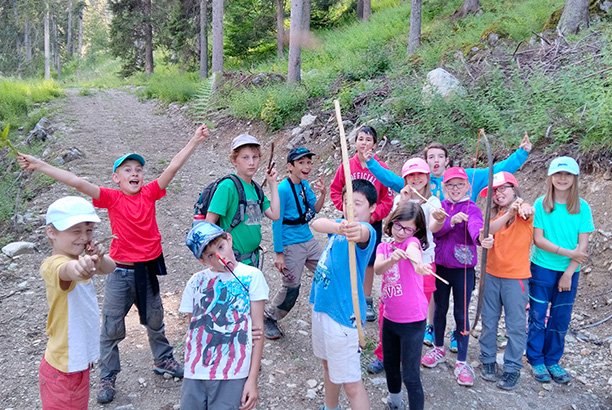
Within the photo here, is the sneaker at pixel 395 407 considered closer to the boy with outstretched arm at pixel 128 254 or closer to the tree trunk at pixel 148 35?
the boy with outstretched arm at pixel 128 254

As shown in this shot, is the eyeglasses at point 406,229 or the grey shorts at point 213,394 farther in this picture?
the eyeglasses at point 406,229

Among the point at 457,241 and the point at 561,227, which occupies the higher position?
the point at 561,227

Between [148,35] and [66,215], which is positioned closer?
[66,215]

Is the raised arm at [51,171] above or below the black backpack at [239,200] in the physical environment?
above

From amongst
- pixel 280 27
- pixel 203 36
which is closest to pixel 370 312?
pixel 203 36

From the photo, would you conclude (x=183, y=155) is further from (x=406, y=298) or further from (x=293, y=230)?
(x=406, y=298)

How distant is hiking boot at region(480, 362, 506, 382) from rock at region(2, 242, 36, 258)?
634cm

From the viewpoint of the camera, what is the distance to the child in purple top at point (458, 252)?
3.91m

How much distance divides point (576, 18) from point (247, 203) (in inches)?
377

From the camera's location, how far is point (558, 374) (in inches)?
166

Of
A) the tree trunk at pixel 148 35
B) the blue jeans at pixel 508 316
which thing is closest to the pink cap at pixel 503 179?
the blue jeans at pixel 508 316

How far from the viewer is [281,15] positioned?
22781 millimetres

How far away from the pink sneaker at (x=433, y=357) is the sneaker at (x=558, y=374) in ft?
3.33

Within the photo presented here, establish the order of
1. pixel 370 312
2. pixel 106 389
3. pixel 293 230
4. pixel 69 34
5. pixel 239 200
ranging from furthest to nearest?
pixel 69 34 → pixel 370 312 → pixel 293 230 → pixel 106 389 → pixel 239 200
